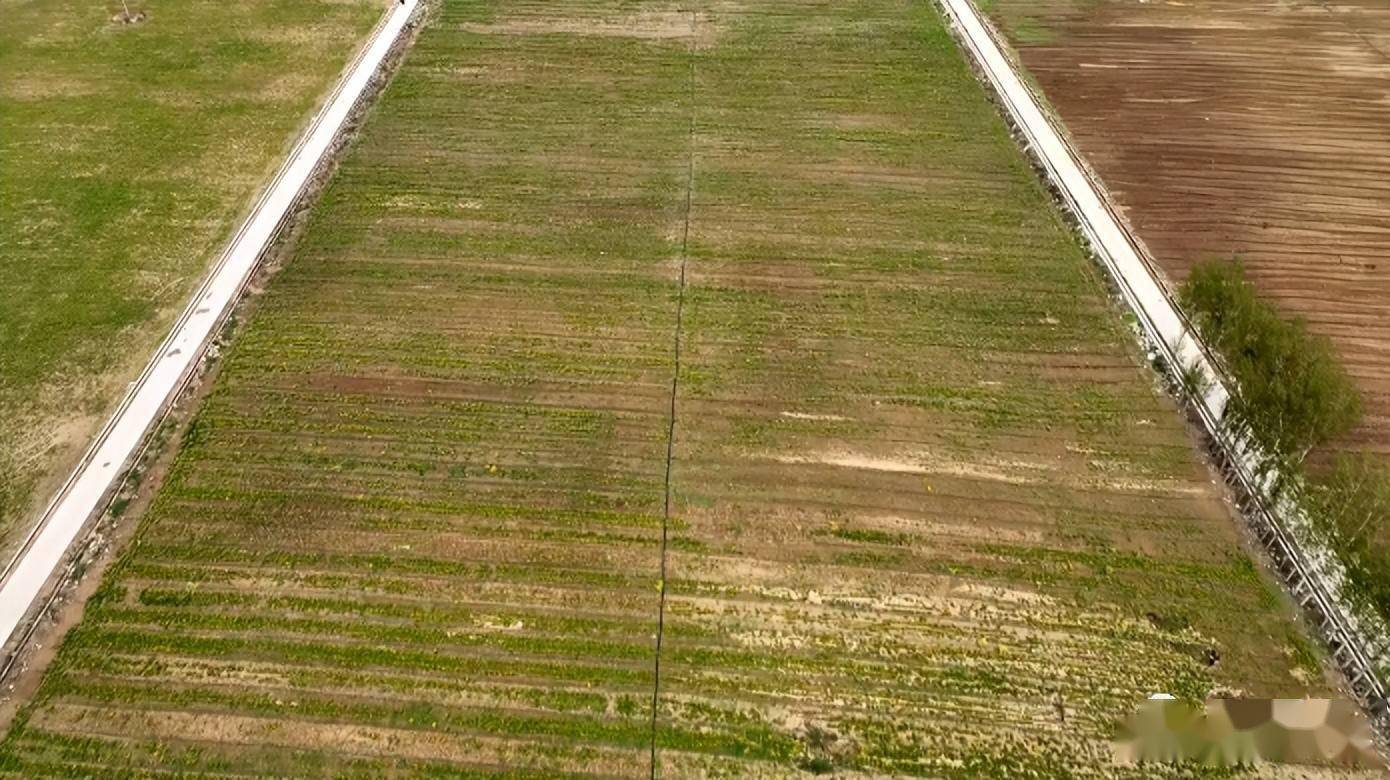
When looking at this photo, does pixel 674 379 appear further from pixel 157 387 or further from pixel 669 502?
pixel 157 387

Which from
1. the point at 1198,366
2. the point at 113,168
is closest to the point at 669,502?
the point at 1198,366

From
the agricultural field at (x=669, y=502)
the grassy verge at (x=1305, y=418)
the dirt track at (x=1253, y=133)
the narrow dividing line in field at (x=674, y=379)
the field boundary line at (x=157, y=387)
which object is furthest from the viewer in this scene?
the dirt track at (x=1253, y=133)

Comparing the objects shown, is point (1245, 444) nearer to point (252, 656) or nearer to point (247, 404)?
point (252, 656)

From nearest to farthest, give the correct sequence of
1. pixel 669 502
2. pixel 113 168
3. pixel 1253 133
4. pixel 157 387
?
pixel 669 502
pixel 157 387
pixel 113 168
pixel 1253 133

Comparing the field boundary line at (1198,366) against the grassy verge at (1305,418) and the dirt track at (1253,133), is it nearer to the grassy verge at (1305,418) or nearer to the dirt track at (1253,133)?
the grassy verge at (1305,418)

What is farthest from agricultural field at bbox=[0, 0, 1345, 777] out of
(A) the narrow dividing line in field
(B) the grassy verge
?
(B) the grassy verge

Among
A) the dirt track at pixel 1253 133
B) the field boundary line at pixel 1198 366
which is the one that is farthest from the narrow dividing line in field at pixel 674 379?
the dirt track at pixel 1253 133

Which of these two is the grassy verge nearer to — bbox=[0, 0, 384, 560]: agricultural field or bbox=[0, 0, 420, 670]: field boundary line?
bbox=[0, 0, 420, 670]: field boundary line
